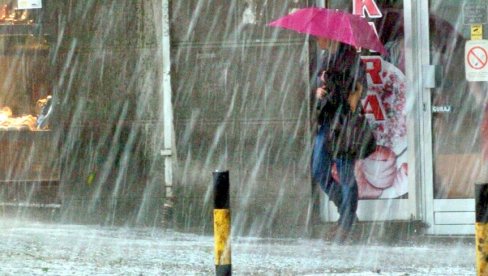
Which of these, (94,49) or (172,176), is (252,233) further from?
(94,49)

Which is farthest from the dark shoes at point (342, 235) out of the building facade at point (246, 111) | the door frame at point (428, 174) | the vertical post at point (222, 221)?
the vertical post at point (222, 221)

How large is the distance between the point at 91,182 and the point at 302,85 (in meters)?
2.40

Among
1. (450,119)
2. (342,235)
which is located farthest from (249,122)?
(450,119)

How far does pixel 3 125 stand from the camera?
12.5m

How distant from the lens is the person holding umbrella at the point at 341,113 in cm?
1077

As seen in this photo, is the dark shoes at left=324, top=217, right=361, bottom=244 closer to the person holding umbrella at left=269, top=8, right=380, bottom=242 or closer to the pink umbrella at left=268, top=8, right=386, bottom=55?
the person holding umbrella at left=269, top=8, right=380, bottom=242

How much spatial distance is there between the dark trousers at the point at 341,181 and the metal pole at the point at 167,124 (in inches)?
64.6

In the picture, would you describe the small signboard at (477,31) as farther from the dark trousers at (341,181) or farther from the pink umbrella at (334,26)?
the dark trousers at (341,181)

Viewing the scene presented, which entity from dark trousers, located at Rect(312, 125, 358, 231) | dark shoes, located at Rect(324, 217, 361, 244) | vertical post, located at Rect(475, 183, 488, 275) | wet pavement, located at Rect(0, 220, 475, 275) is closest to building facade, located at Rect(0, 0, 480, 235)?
dark shoes, located at Rect(324, 217, 361, 244)

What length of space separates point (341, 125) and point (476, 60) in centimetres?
167

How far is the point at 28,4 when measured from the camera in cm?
1229

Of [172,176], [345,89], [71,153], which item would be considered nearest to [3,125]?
[71,153]

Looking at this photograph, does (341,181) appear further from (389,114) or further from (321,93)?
(389,114)

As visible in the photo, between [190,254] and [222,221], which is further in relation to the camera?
[190,254]
